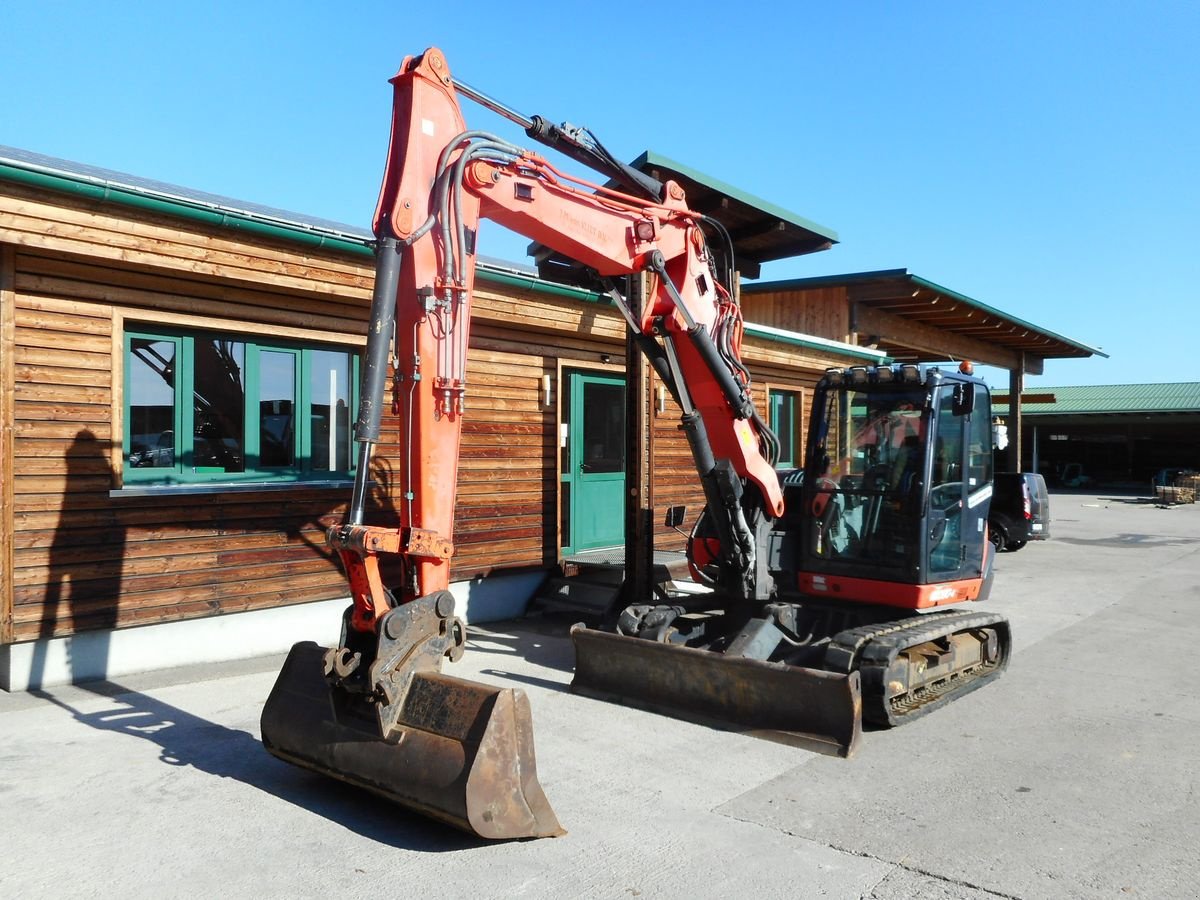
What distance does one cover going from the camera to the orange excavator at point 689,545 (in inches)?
163

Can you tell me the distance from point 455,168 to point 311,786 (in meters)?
3.21

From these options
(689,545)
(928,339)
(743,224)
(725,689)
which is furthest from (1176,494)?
(725,689)

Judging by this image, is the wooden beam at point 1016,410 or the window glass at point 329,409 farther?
the wooden beam at point 1016,410

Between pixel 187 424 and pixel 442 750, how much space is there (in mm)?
4370

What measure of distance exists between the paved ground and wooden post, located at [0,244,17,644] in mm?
702

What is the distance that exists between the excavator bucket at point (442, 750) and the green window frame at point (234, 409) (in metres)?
3.58

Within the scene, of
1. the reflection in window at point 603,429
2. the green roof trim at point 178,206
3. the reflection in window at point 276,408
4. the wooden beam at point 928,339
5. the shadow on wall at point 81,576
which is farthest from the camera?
the wooden beam at point 928,339

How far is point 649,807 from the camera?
452 centimetres

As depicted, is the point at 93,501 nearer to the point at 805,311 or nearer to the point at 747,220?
the point at 747,220

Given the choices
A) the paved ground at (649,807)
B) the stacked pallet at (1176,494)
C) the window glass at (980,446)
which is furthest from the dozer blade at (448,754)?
the stacked pallet at (1176,494)

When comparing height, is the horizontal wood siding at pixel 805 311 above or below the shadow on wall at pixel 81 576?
above

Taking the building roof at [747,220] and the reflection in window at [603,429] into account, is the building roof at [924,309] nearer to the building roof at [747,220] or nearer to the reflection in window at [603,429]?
the building roof at [747,220]

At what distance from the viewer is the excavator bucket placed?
3898 millimetres

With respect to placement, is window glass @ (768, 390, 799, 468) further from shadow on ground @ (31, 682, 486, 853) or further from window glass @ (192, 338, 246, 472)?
shadow on ground @ (31, 682, 486, 853)
